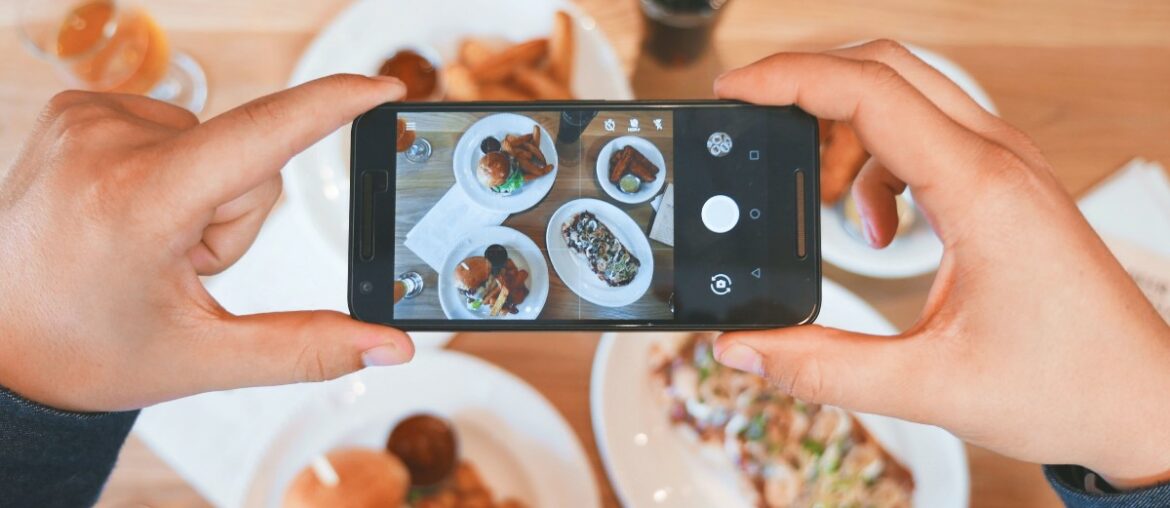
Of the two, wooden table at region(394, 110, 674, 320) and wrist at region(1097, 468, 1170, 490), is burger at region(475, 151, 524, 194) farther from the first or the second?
wrist at region(1097, 468, 1170, 490)

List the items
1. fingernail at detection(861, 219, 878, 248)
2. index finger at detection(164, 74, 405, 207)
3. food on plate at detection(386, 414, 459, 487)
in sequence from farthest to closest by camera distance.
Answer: food on plate at detection(386, 414, 459, 487) < fingernail at detection(861, 219, 878, 248) < index finger at detection(164, 74, 405, 207)

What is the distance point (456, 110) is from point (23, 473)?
45 centimetres

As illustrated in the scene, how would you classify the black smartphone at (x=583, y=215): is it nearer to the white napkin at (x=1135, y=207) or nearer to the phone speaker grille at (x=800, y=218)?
the phone speaker grille at (x=800, y=218)

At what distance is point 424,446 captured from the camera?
0.85m

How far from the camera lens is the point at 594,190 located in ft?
2.02

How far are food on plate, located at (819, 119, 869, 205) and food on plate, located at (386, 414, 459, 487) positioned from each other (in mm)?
485

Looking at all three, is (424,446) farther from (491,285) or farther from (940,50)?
(940,50)

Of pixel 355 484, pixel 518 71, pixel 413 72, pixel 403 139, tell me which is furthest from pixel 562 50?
pixel 355 484

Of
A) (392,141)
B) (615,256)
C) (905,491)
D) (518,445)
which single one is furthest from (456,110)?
(905,491)

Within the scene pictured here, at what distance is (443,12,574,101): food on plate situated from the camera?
2.73ft

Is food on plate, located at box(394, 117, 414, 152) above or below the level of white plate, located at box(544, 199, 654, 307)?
above

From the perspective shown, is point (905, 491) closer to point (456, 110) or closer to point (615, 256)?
point (615, 256)

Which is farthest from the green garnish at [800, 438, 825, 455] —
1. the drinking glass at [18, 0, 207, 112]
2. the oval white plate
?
the drinking glass at [18, 0, 207, 112]

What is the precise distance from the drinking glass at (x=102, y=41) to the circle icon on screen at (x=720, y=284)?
65cm
